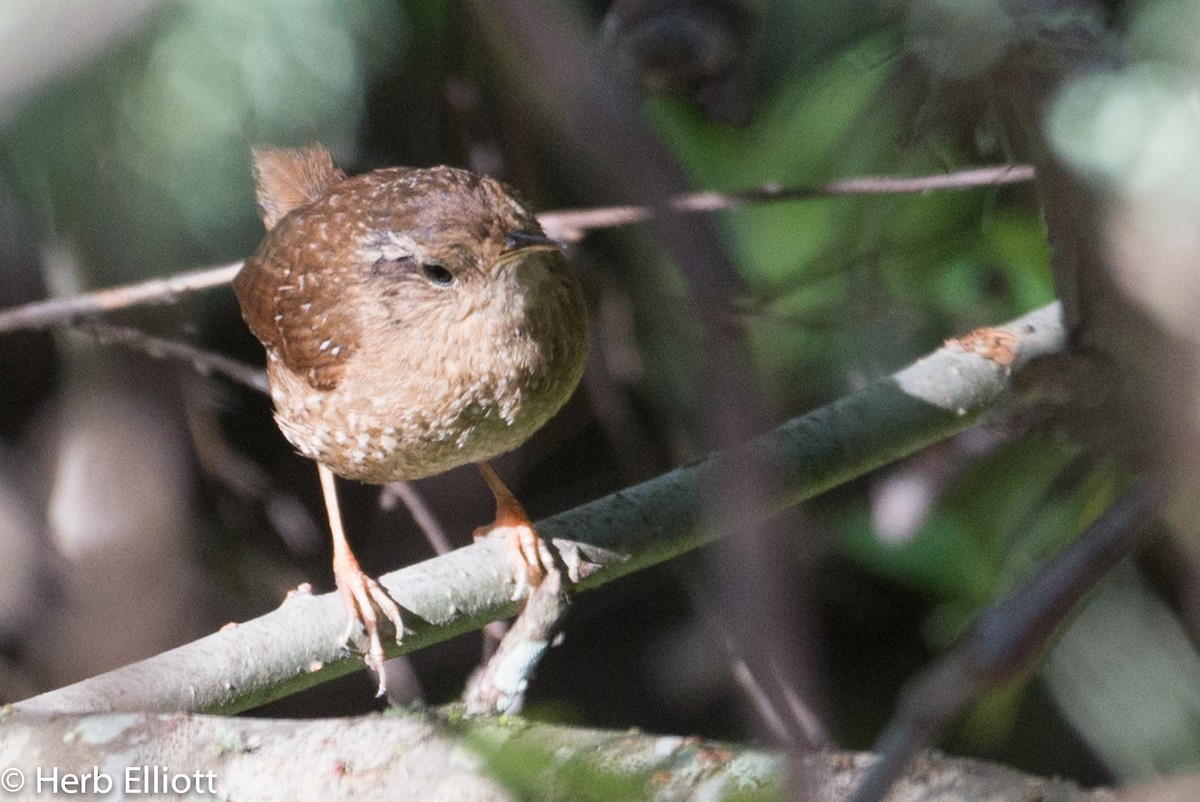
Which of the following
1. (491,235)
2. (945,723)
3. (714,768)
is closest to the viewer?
(945,723)

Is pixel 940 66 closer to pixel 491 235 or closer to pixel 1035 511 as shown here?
pixel 491 235

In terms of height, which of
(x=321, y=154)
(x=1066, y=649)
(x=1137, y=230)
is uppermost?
(x=321, y=154)

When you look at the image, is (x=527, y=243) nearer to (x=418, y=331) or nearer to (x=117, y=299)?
(x=418, y=331)

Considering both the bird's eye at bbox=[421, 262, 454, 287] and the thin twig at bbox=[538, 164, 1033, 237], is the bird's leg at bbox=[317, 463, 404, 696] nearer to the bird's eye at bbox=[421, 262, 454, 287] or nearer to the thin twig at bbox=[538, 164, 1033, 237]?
the bird's eye at bbox=[421, 262, 454, 287]

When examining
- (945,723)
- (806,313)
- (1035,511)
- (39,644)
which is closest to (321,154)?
(806,313)

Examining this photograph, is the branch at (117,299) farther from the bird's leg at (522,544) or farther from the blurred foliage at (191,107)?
the bird's leg at (522,544)

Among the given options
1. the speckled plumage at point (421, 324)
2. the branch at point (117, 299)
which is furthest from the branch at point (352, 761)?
the branch at point (117, 299)
